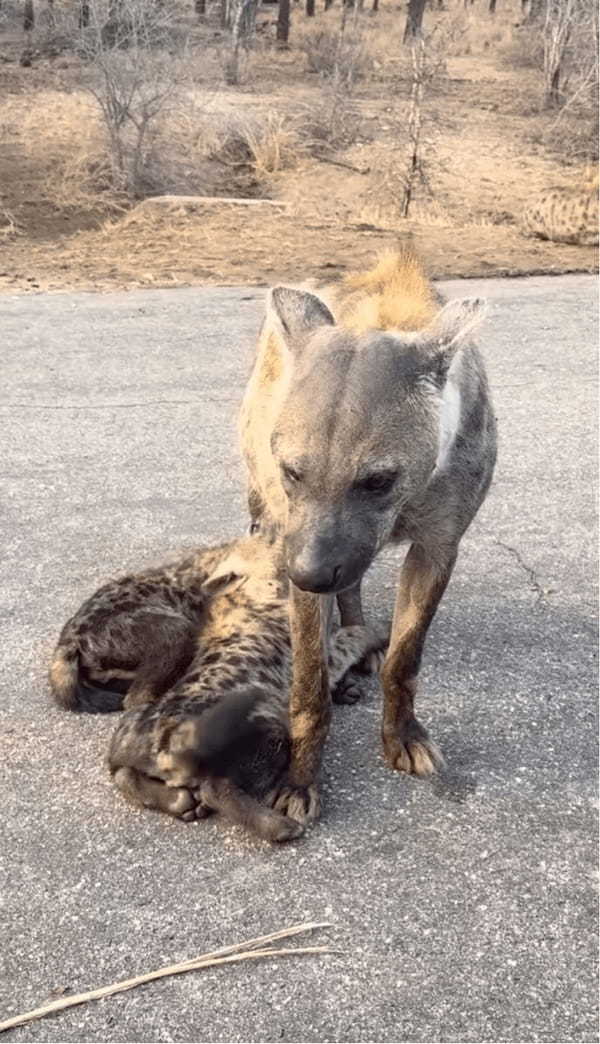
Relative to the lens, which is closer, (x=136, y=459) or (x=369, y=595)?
(x=369, y=595)

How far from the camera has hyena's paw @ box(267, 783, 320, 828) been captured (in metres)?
2.83

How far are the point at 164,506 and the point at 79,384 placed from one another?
5.30ft

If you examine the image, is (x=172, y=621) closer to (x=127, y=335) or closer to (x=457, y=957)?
(x=457, y=957)

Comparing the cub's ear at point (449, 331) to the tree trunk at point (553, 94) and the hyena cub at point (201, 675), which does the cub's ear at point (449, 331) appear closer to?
the hyena cub at point (201, 675)

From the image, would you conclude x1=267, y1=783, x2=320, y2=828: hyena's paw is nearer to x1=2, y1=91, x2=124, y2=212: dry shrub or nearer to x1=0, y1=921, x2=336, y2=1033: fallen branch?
x1=0, y1=921, x2=336, y2=1033: fallen branch

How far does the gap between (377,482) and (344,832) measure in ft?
3.04

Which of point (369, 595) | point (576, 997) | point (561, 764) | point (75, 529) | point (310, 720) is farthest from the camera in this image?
point (75, 529)

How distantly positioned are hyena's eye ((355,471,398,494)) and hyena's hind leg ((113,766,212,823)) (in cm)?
89

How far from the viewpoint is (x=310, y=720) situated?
9.58 feet

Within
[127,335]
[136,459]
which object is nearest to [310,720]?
[136,459]

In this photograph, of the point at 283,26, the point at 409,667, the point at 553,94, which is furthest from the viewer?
the point at 283,26

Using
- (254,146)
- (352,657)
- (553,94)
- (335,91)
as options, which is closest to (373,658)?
(352,657)

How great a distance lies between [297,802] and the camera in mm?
2846

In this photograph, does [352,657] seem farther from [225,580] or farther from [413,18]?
[413,18]
